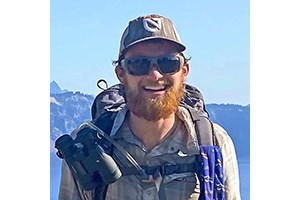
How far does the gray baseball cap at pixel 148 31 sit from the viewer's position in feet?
4.36

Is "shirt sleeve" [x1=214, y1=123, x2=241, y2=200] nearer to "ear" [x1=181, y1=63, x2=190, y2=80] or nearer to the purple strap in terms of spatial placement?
the purple strap

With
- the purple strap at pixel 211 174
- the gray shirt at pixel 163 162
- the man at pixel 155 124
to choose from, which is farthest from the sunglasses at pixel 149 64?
the purple strap at pixel 211 174

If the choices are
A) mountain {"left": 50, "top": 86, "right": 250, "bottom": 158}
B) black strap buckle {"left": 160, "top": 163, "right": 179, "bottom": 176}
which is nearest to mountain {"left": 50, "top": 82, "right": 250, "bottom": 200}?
mountain {"left": 50, "top": 86, "right": 250, "bottom": 158}

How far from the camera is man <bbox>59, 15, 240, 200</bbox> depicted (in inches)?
52.4

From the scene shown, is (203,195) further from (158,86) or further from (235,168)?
(158,86)

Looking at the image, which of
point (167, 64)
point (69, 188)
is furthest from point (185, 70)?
point (69, 188)

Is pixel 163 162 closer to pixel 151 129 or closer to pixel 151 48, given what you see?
pixel 151 129

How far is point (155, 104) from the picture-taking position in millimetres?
1352

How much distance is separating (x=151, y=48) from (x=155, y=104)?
0.48 ft
